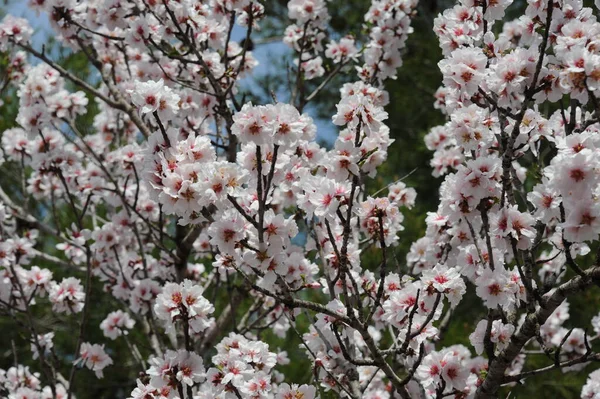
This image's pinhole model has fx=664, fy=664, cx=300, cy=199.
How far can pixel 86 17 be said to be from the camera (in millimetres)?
3787

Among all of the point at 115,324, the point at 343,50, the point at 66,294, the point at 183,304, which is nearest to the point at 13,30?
the point at 66,294

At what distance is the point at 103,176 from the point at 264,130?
2.54 metres

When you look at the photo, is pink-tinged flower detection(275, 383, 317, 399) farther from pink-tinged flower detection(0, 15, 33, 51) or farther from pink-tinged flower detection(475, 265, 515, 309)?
pink-tinged flower detection(0, 15, 33, 51)

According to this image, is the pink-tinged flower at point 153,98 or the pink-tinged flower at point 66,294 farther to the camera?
the pink-tinged flower at point 66,294

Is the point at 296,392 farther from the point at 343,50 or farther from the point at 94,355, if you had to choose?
the point at 343,50

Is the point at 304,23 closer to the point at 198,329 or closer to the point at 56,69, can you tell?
the point at 56,69

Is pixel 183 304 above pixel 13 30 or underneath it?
underneath

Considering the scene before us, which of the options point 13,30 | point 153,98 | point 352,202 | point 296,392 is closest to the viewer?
point 352,202

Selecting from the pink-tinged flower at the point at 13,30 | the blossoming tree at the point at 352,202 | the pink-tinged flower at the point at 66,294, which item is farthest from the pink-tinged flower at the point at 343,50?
the pink-tinged flower at the point at 66,294

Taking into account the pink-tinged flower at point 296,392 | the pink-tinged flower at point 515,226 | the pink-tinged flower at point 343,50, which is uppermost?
the pink-tinged flower at point 343,50

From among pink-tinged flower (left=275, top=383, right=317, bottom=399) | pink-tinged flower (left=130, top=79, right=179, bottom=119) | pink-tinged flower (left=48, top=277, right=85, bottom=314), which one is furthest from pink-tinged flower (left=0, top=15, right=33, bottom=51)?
pink-tinged flower (left=275, top=383, right=317, bottom=399)

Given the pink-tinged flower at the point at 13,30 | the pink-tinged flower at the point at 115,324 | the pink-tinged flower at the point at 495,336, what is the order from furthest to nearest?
the pink-tinged flower at the point at 115,324 → the pink-tinged flower at the point at 13,30 → the pink-tinged flower at the point at 495,336

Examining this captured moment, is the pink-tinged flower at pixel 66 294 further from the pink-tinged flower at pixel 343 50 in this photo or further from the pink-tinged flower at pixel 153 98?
the pink-tinged flower at pixel 343 50

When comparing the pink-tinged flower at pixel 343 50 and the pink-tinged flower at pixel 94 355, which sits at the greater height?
the pink-tinged flower at pixel 343 50
